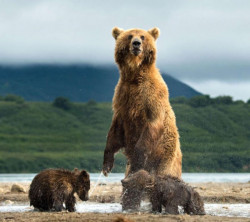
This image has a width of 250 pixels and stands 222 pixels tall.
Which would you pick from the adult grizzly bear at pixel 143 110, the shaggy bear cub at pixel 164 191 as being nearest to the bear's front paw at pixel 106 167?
the adult grizzly bear at pixel 143 110

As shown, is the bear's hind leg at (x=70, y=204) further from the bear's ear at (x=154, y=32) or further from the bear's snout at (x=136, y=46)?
the bear's ear at (x=154, y=32)

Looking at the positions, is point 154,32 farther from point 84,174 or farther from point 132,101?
point 84,174

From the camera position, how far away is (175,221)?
28.6 feet

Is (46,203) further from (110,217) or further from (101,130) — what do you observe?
(101,130)

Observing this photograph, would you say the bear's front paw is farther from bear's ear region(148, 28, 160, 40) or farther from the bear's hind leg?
bear's ear region(148, 28, 160, 40)

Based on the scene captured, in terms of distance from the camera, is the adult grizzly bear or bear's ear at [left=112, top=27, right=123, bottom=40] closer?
the adult grizzly bear

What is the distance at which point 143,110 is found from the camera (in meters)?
11.0

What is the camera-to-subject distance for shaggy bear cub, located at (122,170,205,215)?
401 inches

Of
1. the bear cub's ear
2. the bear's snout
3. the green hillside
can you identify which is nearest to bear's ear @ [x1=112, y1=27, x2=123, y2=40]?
the bear's snout

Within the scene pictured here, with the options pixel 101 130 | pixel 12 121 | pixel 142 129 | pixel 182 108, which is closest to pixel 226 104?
pixel 182 108

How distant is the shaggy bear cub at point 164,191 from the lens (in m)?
10.2

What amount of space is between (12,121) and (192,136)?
4456 centimetres

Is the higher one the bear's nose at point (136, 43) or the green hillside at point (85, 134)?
the green hillside at point (85, 134)

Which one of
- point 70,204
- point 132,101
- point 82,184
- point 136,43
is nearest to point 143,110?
point 132,101
